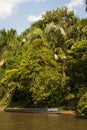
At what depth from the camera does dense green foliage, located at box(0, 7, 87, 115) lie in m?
46.0

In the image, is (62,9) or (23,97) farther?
(62,9)

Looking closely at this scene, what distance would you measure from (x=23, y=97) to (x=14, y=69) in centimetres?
518

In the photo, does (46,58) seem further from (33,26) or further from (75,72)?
(33,26)

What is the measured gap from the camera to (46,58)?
163ft

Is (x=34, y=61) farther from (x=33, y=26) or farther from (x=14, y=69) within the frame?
(x=33, y=26)

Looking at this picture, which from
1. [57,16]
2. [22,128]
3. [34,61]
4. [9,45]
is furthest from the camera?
[57,16]

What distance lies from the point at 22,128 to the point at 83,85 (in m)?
17.7

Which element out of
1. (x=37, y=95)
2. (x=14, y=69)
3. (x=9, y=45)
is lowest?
(x=37, y=95)

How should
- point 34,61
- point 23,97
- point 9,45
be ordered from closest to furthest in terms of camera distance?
point 34,61, point 23,97, point 9,45

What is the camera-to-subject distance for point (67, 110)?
44.4 m

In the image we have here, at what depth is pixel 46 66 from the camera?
48750 mm

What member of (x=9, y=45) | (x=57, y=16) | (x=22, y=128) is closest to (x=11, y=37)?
(x=9, y=45)

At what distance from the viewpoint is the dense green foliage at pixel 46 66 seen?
151 feet

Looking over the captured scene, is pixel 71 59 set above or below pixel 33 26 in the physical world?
below
